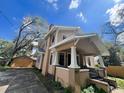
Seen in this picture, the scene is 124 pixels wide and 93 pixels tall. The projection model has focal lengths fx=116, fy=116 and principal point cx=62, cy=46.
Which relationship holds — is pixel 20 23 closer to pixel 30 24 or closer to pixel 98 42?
pixel 30 24

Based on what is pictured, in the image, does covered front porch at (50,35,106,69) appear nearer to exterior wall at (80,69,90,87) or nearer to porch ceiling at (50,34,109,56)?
porch ceiling at (50,34,109,56)

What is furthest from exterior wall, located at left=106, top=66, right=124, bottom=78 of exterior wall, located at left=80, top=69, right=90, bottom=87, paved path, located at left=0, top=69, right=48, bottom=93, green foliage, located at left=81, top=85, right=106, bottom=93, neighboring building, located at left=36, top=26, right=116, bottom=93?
paved path, located at left=0, top=69, right=48, bottom=93

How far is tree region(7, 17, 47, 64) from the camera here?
1244 inches

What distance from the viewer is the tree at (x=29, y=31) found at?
31.6m

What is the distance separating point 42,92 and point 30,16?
2688 centimetres

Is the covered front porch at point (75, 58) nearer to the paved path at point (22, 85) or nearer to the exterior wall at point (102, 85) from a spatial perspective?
the exterior wall at point (102, 85)

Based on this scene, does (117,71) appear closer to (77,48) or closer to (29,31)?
(77,48)

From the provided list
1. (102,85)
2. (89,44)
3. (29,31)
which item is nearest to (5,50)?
(29,31)

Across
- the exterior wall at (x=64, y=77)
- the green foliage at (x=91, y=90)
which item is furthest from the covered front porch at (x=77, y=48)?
the green foliage at (x=91, y=90)

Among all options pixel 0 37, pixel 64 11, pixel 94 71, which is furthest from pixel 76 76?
pixel 0 37

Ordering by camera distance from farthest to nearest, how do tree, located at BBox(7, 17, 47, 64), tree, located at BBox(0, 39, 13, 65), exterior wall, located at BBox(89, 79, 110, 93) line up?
tree, located at BBox(0, 39, 13, 65), tree, located at BBox(7, 17, 47, 64), exterior wall, located at BBox(89, 79, 110, 93)

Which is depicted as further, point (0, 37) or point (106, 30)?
point (0, 37)

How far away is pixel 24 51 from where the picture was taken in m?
38.9

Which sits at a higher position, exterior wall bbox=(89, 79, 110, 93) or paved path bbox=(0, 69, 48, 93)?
exterior wall bbox=(89, 79, 110, 93)
